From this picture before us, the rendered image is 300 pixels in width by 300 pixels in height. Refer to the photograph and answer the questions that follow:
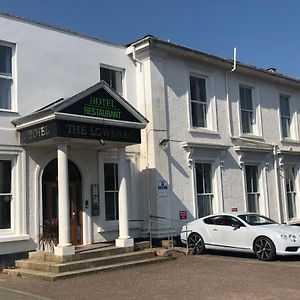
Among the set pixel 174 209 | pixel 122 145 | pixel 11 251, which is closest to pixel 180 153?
pixel 174 209

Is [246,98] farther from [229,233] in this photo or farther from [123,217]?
[123,217]

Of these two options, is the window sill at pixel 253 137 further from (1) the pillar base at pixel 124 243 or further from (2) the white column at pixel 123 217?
(1) the pillar base at pixel 124 243

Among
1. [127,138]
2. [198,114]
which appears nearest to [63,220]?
[127,138]

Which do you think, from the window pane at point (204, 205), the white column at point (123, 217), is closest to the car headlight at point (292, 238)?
the white column at point (123, 217)

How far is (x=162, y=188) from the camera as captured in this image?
16453mm

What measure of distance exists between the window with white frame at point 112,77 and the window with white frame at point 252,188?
6824 millimetres

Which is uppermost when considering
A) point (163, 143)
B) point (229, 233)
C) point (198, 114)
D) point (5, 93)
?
point (198, 114)

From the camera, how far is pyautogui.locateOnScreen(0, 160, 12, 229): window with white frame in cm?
1335

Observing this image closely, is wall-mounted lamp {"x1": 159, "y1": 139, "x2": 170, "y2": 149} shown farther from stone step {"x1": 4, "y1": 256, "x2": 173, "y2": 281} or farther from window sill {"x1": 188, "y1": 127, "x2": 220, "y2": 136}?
stone step {"x1": 4, "y1": 256, "x2": 173, "y2": 281}

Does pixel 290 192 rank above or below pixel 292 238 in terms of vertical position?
above

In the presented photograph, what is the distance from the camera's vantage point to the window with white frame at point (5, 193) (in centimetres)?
1335

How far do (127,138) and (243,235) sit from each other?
443 centimetres

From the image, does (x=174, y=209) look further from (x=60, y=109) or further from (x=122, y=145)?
(x=60, y=109)

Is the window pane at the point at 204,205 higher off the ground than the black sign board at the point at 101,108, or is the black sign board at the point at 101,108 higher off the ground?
the black sign board at the point at 101,108
